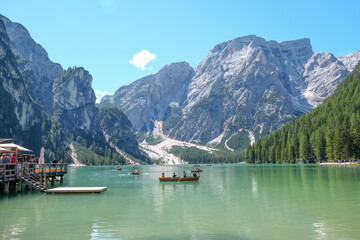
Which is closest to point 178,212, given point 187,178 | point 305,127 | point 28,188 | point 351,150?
point 28,188

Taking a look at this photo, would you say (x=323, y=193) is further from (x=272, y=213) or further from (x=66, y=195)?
(x=66, y=195)

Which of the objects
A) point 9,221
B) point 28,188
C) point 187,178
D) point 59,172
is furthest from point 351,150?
point 9,221

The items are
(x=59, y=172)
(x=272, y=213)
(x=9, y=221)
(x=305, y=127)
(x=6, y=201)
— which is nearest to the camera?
(x=9, y=221)

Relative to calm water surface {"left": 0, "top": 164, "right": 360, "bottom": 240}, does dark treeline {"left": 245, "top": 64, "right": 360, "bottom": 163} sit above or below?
above

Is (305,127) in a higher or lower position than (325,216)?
higher

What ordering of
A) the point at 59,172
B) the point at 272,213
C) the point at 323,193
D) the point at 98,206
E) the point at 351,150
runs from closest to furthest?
1. the point at 272,213
2. the point at 98,206
3. the point at 323,193
4. the point at 59,172
5. the point at 351,150

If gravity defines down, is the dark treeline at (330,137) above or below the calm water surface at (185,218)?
above

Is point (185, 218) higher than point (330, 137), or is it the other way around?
point (330, 137)

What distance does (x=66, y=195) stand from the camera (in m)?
46.3

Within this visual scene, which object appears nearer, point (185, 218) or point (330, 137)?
point (185, 218)

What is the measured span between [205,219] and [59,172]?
53012mm

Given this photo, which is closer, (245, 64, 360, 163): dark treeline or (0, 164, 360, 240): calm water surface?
(0, 164, 360, 240): calm water surface

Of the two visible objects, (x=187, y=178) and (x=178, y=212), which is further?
(x=187, y=178)

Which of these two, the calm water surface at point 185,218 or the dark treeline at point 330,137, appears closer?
the calm water surface at point 185,218
